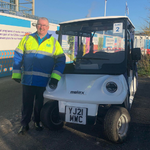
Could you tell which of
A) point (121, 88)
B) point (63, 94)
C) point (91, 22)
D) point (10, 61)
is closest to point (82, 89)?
point (63, 94)

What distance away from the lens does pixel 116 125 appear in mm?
2611

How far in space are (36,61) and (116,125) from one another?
5.36 feet

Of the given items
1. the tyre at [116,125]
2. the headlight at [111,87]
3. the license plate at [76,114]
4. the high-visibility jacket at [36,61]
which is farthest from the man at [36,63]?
the tyre at [116,125]

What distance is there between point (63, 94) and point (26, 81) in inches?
27.7

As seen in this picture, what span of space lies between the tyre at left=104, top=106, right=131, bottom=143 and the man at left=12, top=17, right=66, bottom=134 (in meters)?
1.05

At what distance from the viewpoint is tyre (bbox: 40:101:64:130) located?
9.97 ft

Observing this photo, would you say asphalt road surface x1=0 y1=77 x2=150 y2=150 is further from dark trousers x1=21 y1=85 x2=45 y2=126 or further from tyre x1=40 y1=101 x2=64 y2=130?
dark trousers x1=21 y1=85 x2=45 y2=126

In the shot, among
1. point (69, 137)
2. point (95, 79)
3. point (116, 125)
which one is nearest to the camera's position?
point (116, 125)

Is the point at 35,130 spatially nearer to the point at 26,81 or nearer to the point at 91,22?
the point at 26,81

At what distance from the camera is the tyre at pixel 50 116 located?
3037 mm

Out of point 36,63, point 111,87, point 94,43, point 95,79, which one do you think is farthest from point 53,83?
point 94,43

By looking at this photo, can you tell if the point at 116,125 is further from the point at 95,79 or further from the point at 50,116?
the point at 50,116

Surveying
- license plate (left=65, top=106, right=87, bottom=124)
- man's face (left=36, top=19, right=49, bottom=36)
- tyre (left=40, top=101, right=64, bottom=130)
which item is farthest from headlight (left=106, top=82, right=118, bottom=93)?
man's face (left=36, top=19, right=49, bottom=36)

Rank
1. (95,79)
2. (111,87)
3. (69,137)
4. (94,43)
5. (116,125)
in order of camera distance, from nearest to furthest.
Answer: (116,125), (111,87), (95,79), (69,137), (94,43)
